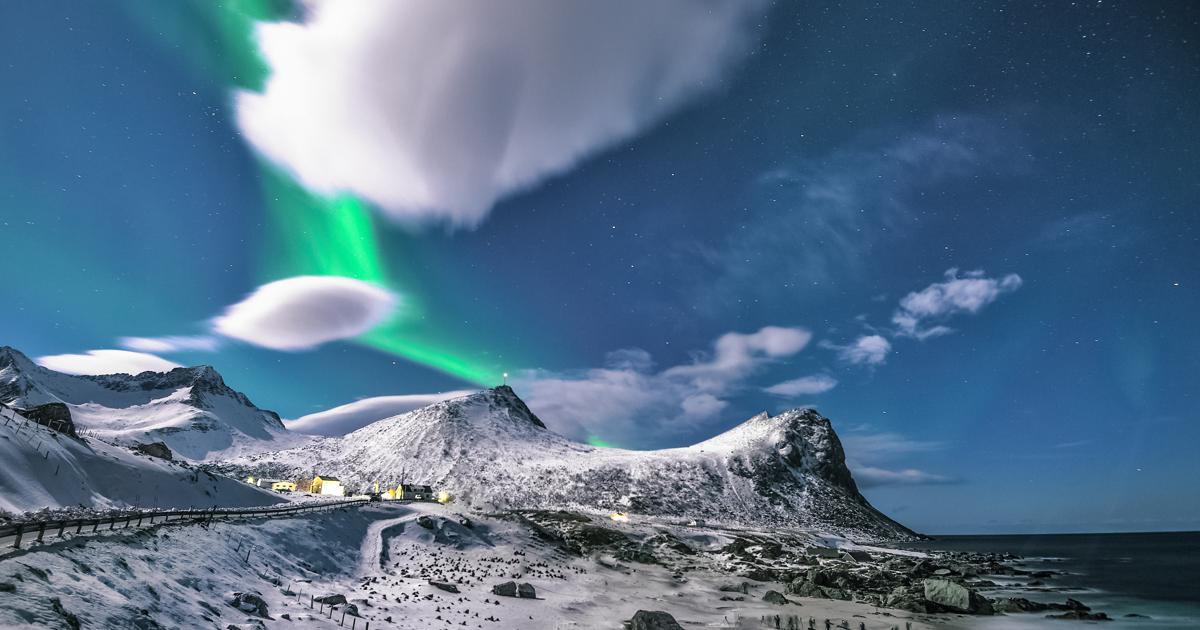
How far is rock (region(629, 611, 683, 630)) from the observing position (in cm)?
3778

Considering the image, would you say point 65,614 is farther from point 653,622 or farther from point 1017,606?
point 1017,606

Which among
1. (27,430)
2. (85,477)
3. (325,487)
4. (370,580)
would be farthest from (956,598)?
(325,487)

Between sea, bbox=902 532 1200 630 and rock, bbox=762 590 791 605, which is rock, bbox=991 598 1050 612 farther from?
rock, bbox=762 590 791 605

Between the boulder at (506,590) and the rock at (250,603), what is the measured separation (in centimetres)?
2071

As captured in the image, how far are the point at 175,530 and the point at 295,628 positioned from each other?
1339 cm

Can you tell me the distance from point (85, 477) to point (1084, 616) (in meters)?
93.8

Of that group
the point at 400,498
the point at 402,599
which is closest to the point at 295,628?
the point at 402,599

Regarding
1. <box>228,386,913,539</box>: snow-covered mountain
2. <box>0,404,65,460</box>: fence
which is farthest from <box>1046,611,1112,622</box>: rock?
<box>228,386,913,539</box>: snow-covered mountain

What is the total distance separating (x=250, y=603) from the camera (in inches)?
1114

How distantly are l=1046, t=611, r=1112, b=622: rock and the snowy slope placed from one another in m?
84.9

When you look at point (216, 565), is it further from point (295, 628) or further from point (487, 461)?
point (487, 461)

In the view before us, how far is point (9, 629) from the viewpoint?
579 inches

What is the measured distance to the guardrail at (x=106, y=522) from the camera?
74.9 feet

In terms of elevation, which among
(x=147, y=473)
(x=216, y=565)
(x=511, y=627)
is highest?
(x=147, y=473)
